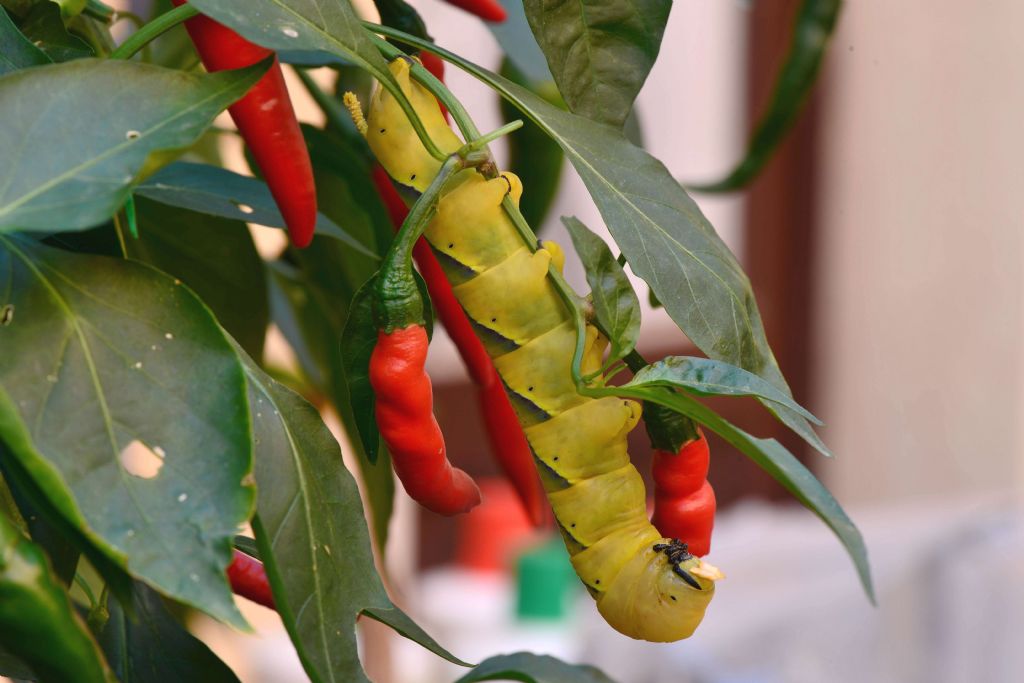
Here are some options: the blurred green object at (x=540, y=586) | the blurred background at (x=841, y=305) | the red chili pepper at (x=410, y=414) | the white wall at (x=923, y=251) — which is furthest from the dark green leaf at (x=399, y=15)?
the white wall at (x=923, y=251)

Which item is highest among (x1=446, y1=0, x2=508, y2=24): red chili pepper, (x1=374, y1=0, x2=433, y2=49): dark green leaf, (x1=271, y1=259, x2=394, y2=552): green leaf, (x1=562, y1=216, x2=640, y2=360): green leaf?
(x1=374, y1=0, x2=433, y2=49): dark green leaf

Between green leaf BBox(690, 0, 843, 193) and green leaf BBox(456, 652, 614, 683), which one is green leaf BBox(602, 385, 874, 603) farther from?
green leaf BBox(690, 0, 843, 193)

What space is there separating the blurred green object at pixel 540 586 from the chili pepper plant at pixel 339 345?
4.19 ft

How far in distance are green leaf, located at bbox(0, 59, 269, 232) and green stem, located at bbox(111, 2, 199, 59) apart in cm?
4

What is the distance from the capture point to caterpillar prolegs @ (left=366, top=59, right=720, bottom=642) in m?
0.28

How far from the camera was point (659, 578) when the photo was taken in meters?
0.28

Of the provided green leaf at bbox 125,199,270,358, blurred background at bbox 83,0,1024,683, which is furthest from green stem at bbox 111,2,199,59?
blurred background at bbox 83,0,1024,683

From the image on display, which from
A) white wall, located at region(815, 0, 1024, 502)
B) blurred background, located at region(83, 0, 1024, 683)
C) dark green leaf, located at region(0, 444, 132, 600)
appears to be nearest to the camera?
dark green leaf, located at region(0, 444, 132, 600)

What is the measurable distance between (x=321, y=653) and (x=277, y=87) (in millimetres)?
121

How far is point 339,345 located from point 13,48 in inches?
3.7

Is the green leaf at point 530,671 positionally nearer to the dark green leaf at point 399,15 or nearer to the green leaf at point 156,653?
the green leaf at point 156,653

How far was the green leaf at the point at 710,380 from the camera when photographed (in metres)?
0.24

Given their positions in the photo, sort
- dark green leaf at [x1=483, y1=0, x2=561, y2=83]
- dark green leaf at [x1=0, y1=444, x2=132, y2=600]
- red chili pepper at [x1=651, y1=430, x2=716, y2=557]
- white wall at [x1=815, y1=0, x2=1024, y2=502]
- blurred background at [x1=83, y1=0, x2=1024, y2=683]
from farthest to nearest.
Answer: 1. white wall at [x1=815, y1=0, x2=1024, y2=502]
2. blurred background at [x1=83, y1=0, x2=1024, y2=683]
3. dark green leaf at [x1=483, y1=0, x2=561, y2=83]
4. red chili pepper at [x1=651, y1=430, x2=716, y2=557]
5. dark green leaf at [x1=0, y1=444, x2=132, y2=600]

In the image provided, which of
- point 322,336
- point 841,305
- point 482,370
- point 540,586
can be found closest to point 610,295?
point 482,370
